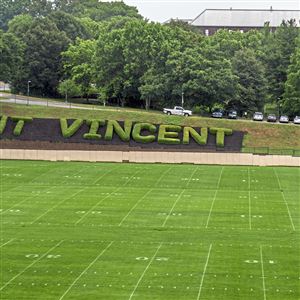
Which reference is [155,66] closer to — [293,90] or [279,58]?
[293,90]

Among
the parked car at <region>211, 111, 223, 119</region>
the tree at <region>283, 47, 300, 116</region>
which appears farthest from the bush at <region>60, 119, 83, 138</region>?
the tree at <region>283, 47, 300, 116</region>

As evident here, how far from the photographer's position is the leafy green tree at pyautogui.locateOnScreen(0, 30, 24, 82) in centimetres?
9724

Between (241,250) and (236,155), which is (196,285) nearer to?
(241,250)

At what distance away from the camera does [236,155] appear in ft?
224

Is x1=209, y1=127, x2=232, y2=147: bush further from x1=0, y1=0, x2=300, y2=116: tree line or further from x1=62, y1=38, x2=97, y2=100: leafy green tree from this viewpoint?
x1=62, y1=38, x2=97, y2=100: leafy green tree

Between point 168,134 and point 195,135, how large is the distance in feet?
8.66

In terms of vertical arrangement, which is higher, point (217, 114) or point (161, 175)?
point (217, 114)

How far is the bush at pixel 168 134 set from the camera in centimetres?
7750

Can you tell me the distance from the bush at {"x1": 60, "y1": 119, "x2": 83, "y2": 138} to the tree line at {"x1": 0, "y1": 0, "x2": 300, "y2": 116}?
16.1 m

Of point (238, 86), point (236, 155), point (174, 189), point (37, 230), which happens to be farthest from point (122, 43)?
point (37, 230)

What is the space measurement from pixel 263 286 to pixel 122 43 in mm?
71611

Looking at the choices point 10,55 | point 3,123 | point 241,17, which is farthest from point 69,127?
point 241,17

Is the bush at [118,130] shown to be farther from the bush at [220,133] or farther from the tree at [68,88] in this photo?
the tree at [68,88]

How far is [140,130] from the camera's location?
7981cm
